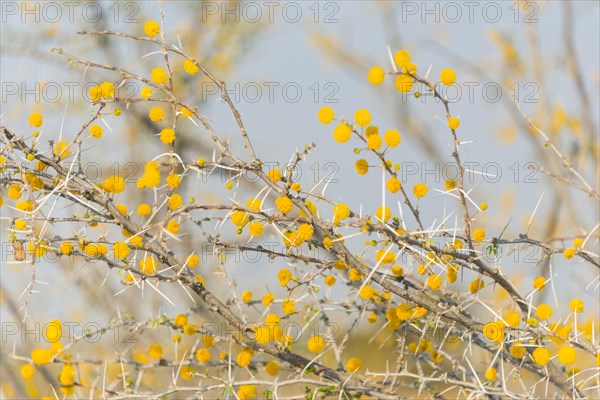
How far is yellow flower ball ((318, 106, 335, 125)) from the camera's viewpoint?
5.97ft

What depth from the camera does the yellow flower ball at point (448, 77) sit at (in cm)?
195

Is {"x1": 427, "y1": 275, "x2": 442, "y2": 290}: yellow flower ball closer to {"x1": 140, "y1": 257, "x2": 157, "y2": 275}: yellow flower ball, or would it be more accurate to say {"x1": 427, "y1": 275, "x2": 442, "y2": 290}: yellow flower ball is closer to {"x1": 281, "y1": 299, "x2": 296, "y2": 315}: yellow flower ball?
{"x1": 281, "y1": 299, "x2": 296, "y2": 315}: yellow flower ball

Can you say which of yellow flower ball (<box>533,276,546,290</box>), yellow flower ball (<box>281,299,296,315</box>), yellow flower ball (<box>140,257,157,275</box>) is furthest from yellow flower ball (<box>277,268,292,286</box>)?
yellow flower ball (<box>533,276,546,290</box>)

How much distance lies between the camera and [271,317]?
2195 mm

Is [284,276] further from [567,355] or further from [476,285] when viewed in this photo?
[567,355]

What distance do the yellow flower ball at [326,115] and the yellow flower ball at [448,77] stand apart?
35 centimetres

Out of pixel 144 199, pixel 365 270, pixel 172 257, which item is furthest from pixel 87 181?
pixel 144 199

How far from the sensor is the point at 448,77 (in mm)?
1954

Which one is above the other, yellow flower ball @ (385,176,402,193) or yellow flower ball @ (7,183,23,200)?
yellow flower ball @ (7,183,23,200)

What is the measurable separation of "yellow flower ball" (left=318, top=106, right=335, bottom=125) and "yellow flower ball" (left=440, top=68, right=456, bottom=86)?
1.16 ft

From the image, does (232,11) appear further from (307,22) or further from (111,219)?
(111,219)

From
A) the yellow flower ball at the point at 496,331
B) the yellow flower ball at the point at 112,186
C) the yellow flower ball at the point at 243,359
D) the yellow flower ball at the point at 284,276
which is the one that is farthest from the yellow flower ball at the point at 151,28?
the yellow flower ball at the point at 496,331

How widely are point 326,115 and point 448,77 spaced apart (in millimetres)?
380

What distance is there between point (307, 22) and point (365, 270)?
551 cm
